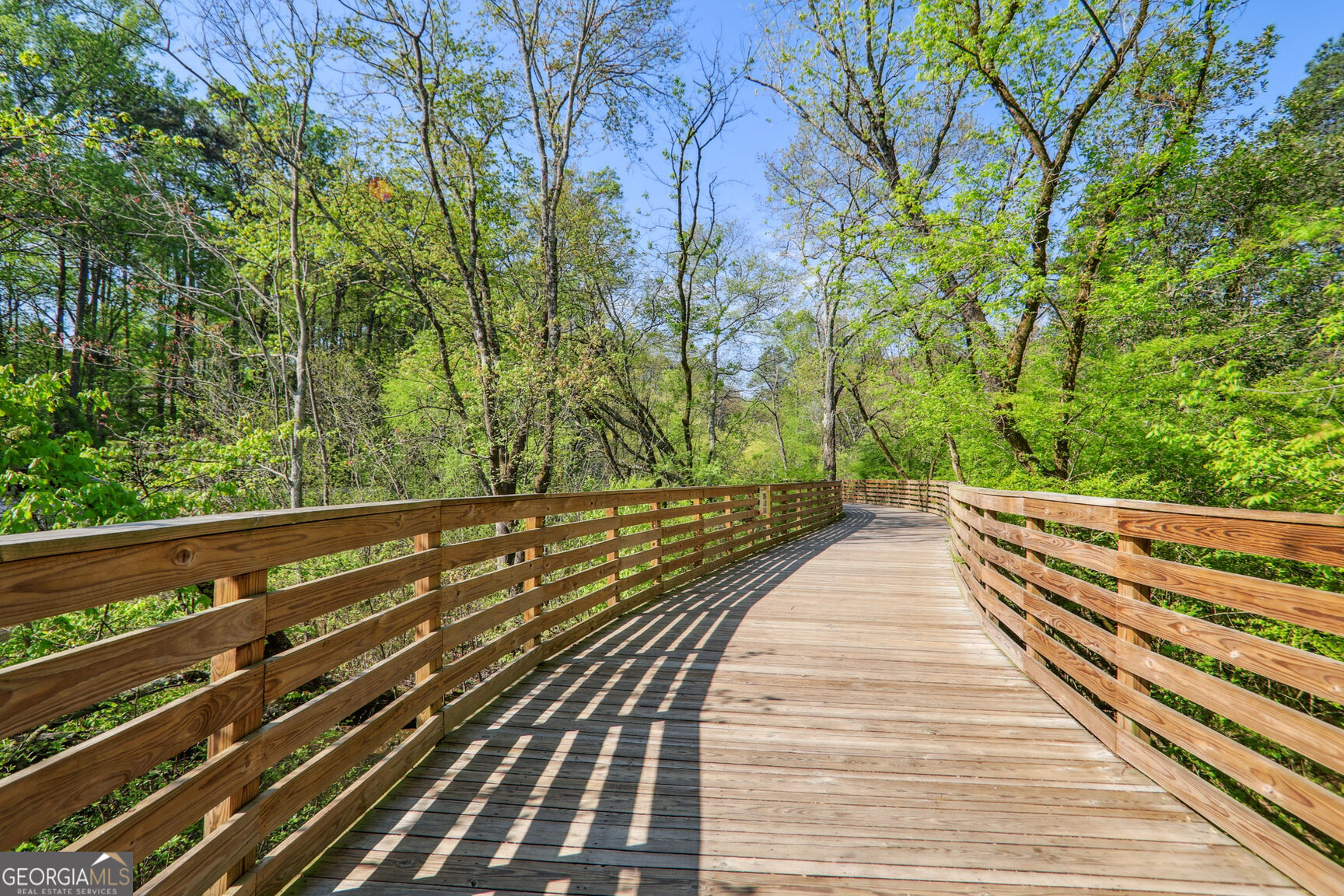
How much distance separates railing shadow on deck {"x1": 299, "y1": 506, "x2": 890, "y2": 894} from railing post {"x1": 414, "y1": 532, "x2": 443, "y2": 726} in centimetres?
22

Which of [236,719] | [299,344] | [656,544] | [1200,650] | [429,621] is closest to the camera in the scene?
[236,719]

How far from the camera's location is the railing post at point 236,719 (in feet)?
5.48

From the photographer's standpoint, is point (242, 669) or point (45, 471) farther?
point (45, 471)

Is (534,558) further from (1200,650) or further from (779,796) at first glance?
(1200,650)

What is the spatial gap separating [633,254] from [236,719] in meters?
15.6

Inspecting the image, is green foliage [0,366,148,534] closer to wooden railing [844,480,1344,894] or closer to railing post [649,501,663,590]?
railing post [649,501,663,590]

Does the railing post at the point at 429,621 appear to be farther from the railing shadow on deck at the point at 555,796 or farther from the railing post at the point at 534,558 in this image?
the railing post at the point at 534,558

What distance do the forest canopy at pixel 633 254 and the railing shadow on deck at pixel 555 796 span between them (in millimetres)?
3779

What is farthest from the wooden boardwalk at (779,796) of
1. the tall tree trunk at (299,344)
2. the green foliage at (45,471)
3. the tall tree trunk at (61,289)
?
the tall tree trunk at (61,289)

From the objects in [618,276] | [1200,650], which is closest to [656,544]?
[1200,650]

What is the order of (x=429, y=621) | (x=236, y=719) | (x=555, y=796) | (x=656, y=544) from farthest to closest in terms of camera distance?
(x=656, y=544), (x=429, y=621), (x=555, y=796), (x=236, y=719)

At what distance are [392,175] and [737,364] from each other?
11.5m

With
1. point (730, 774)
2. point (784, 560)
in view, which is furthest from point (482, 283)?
point (730, 774)

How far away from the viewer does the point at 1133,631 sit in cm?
268
